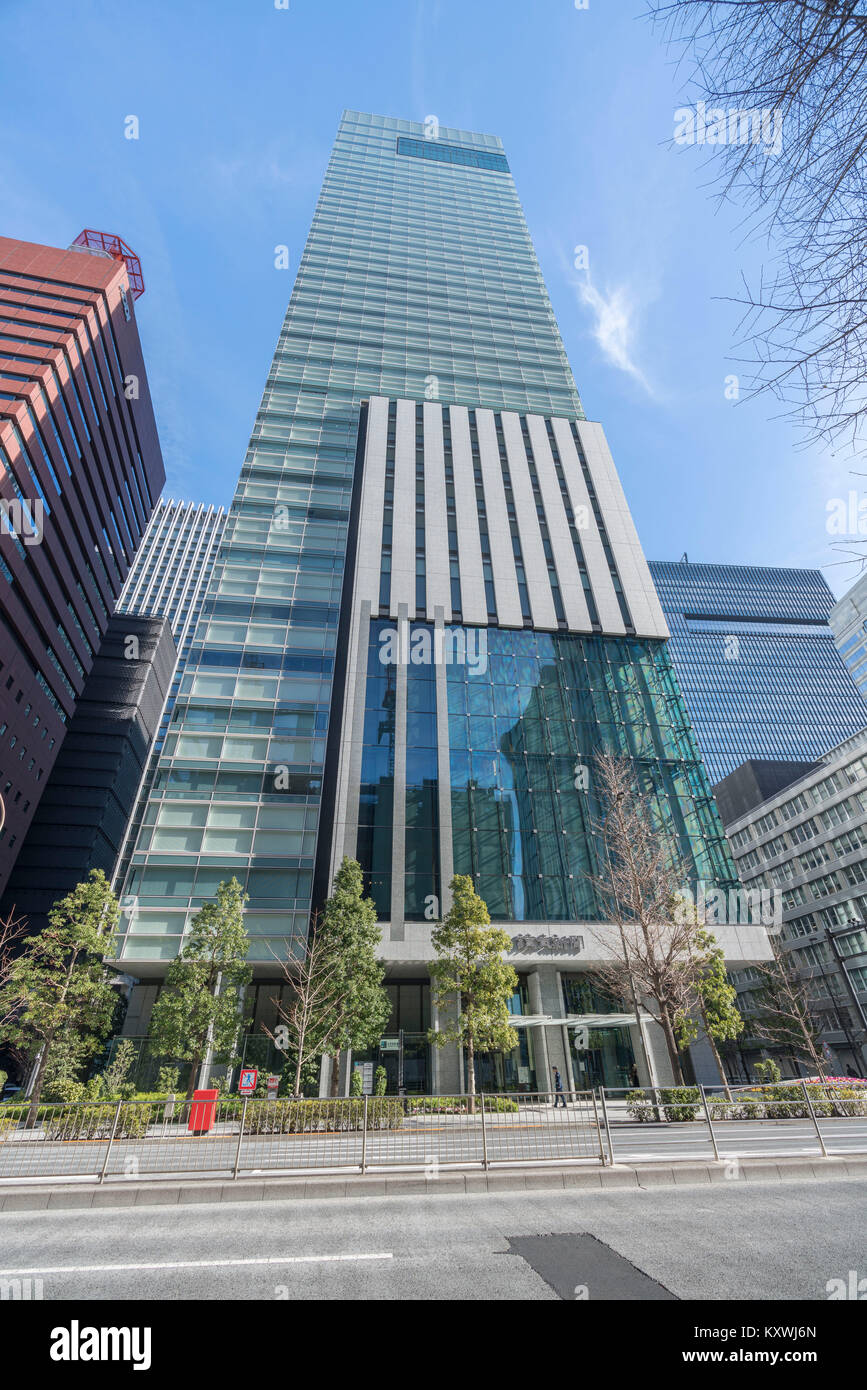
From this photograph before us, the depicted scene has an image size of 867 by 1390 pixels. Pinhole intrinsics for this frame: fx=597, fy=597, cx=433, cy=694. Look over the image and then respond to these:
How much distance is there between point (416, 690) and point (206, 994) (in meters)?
17.8

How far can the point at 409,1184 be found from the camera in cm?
930

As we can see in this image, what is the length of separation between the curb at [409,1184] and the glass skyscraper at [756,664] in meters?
95.9

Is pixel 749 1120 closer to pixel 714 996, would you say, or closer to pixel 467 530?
pixel 714 996

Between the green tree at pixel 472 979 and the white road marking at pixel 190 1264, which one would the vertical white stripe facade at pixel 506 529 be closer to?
the green tree at pixel 472 979

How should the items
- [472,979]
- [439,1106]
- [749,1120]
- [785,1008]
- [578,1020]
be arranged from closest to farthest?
1. [749,1120]
2. [439,1106]
3. [472,979]
4. [578,1020]
5. [785,1008]

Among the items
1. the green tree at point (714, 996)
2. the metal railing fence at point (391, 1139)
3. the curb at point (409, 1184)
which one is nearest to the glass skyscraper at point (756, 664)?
the green tree at point (714, 996)

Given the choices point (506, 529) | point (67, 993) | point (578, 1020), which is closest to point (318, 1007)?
point (67, 993)

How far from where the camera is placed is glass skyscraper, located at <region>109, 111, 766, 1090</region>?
92.8 feet

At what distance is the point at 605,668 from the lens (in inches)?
1432

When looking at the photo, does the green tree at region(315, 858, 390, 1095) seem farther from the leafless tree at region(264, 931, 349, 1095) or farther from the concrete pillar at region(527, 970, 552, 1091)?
the concrete pillar at region(527, 970, 552, 1091)

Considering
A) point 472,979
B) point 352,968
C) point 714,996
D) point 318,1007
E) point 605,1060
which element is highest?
point 352,968

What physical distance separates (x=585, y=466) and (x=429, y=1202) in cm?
4654
